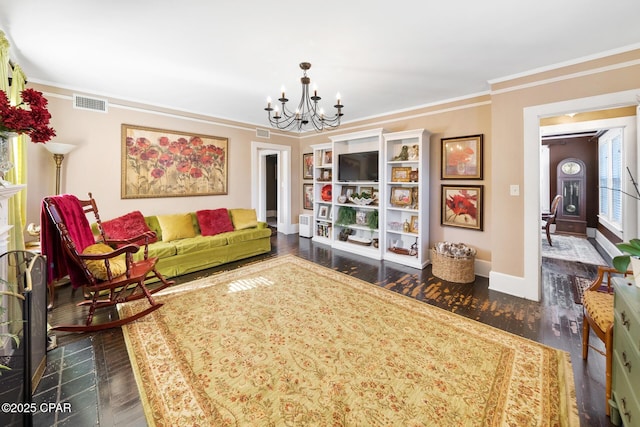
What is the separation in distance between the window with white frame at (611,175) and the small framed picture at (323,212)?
4.86 meters

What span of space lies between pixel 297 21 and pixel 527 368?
3.05 m

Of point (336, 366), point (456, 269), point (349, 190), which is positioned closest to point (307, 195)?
point (349, 190)

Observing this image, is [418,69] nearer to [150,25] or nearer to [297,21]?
[297,21]

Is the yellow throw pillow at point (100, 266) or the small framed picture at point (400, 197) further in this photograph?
the small framed picture at point (400, 197)

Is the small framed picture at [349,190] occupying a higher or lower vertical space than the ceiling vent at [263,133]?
lower

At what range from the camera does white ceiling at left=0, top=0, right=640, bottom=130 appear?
194 cm

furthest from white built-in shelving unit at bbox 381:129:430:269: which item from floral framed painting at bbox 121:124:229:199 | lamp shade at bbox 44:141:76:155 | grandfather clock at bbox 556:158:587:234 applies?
grandfather clock at bbox 556:158:587:234

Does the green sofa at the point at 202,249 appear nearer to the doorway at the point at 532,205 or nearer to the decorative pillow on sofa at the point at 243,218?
the decorative pillow on sofa at the point at 243,218

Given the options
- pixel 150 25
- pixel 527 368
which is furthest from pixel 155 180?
pixel 527 368

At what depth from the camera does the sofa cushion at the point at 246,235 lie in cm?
429

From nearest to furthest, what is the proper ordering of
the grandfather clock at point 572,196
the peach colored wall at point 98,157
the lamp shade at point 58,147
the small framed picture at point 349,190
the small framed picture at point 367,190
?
the lamp shade at point 58,147, the peach colored wall at point 98,157, the small framed picture at point 367,190, the small framed picture at point 349,190, the grandfather clock at point 572,196

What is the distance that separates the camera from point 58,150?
10.5 ft

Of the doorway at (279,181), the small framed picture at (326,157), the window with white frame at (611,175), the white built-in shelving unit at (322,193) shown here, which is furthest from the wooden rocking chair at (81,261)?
the window with white frame at (611,175)

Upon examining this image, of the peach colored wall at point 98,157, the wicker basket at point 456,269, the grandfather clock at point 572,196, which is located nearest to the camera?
the peach colored wall at point 98,157
